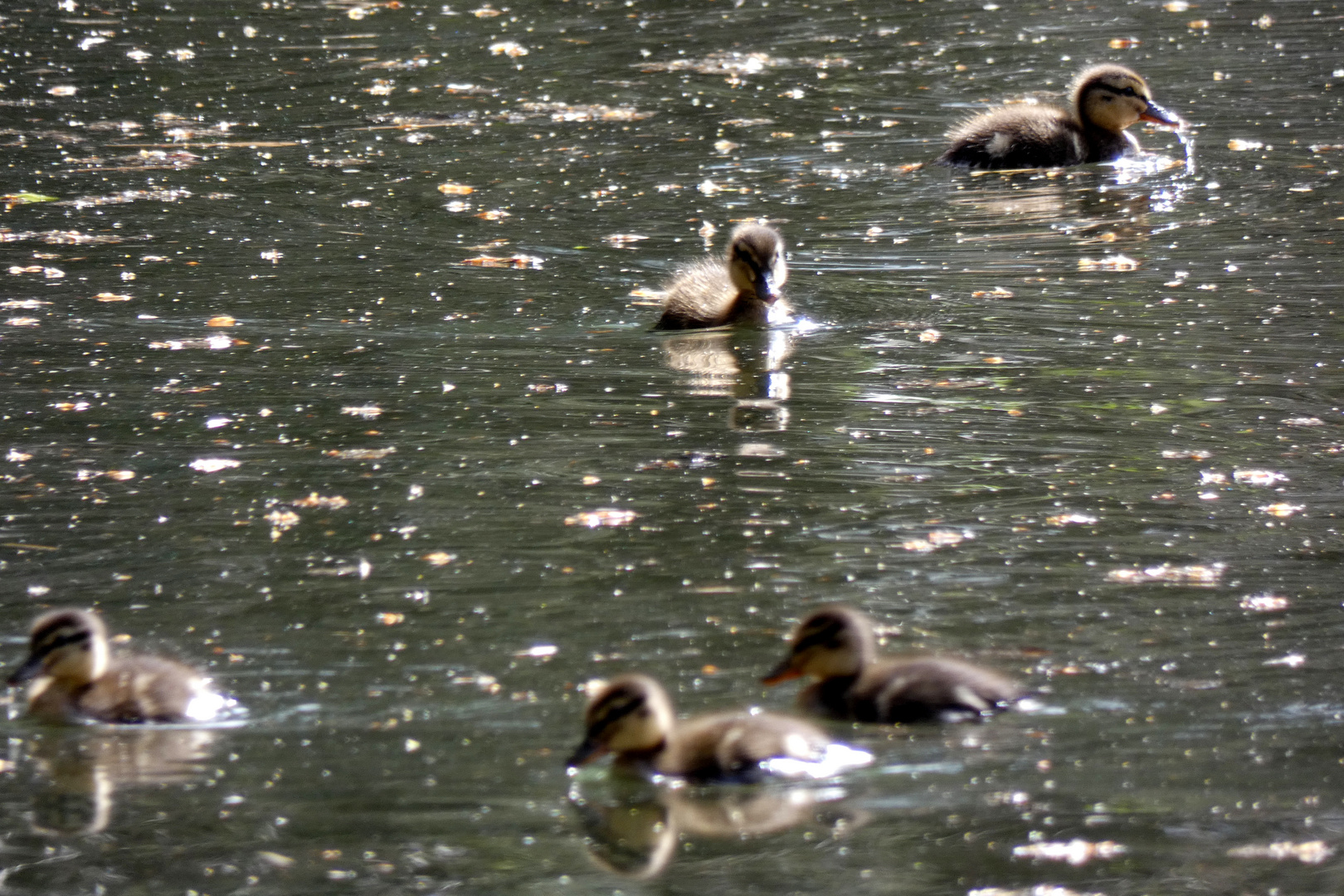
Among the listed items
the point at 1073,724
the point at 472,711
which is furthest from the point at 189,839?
the point at 1073,724

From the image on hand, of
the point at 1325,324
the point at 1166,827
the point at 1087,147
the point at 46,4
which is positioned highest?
the point at 46,4

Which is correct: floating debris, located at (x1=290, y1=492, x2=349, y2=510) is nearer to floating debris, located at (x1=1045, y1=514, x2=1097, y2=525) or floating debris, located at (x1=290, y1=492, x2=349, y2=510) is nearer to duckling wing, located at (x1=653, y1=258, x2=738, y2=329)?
floating debris, located at (x1=1045, y1=514, x2=1097, y2=525)

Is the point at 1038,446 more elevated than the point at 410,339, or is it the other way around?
the point at 410,339

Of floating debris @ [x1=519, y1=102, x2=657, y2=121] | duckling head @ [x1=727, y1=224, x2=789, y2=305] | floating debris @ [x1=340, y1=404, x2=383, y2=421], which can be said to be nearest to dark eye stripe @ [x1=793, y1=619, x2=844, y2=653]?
floating debris @ [x1=340, y1=404, x2=383, y2=421]

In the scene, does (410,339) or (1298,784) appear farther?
(410,339)

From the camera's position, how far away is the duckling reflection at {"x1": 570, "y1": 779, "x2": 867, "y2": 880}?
360 cm

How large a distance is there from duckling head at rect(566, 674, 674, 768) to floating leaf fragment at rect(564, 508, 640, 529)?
4.48 feet

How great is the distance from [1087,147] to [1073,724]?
6568 millimetres

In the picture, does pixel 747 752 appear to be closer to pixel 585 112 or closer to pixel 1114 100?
pixel 1114 100

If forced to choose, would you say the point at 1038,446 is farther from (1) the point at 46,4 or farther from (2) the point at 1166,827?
(1) the point at 46,4

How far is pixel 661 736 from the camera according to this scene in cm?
386

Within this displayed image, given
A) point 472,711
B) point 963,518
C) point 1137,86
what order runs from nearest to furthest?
1. point 472,711
2. point 963,518
3. point 1137,86

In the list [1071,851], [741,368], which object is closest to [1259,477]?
[741,368]

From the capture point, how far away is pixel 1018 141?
984 centimetres
